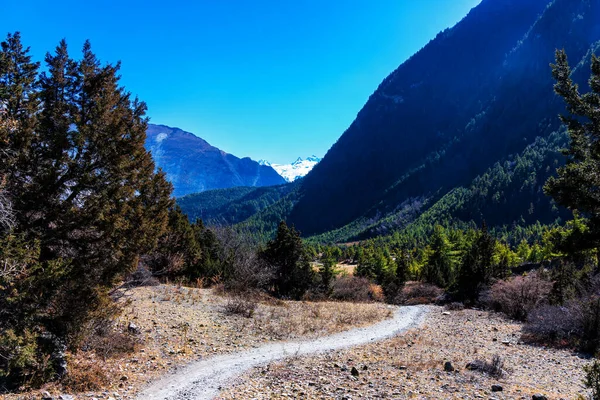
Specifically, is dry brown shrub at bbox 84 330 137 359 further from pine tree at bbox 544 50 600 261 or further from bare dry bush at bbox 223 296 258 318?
pine tree at bbox 544 50 600 261

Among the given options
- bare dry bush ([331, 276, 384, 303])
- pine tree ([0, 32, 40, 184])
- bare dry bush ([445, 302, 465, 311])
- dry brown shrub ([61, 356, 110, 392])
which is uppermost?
pine tree ([0, 32, 40, 184])

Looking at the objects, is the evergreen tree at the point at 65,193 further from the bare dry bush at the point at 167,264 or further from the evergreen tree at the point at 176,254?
the bare dry bush at the point at 167,264

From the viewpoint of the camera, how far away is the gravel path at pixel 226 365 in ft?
27.1

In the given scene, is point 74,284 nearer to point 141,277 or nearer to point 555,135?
point 141,277

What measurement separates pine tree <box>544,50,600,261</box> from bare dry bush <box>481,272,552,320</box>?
768cm

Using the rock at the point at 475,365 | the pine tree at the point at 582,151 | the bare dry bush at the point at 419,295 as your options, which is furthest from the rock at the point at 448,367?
the bare dry bush at the point at 419,295

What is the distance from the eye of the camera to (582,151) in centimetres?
1445

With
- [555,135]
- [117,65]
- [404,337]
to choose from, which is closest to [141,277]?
[117,65]

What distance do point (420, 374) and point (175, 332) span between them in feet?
29.5

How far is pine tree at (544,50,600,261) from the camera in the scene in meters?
11.8

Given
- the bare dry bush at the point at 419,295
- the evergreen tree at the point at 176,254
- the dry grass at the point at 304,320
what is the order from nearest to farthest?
the dry grass at the point at 304,320, the evergreen tree at the point at 176,254, the bare dry bush at the point at 419,295

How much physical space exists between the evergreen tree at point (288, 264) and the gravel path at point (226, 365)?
43.6 ft

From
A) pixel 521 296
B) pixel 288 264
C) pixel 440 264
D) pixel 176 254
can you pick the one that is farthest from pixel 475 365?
pixel 440 264

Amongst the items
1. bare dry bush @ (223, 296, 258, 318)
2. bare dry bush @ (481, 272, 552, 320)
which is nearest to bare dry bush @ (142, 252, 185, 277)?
bare dry bush @ (223, 296, 258, 318)
